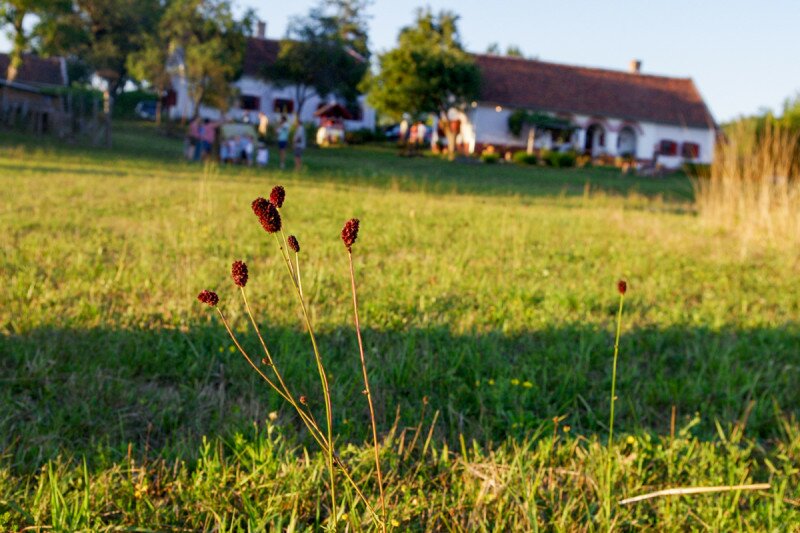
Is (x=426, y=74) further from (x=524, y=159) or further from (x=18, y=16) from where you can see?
(x=18, y=16)

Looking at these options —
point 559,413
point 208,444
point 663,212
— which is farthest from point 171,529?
point 663,212

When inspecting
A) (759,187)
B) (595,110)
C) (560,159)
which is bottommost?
(759,187)

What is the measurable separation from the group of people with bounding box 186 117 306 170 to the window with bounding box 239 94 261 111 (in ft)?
74.5

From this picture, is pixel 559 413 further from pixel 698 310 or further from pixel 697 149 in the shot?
pixel 697 149

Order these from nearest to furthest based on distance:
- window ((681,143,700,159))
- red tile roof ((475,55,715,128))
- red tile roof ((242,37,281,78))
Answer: red tile roof ((475,55,715,128))
window ((681,143,700,159))
red tile roof ((242,37,281,78))

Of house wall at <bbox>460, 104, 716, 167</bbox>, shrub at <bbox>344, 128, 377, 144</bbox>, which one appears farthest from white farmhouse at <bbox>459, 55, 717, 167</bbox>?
shrub at <bbox>344, 128, 377, 144</bbox>

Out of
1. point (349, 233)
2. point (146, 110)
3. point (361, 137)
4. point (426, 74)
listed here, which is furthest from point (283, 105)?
point (349, 233)

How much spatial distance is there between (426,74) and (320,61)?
7.83 m

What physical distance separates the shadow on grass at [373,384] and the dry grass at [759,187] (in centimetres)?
453

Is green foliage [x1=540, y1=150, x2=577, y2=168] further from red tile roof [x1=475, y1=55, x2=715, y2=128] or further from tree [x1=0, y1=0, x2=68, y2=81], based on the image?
tree [x1=0, y1=0, x2=68, y2=81]

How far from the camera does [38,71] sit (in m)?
46.3

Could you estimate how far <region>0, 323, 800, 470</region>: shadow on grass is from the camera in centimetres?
239

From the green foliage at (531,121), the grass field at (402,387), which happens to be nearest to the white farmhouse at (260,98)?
the green foliage at (531,121)

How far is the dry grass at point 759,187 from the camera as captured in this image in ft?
24.9
